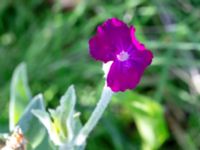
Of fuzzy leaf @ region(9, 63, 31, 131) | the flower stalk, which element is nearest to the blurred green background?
fuzzy leaf @ region(9, 63, 31, 131)

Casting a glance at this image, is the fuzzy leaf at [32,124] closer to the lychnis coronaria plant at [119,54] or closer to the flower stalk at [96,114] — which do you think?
the flower stalk at [96,114]

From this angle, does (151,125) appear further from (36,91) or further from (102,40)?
(102,40)

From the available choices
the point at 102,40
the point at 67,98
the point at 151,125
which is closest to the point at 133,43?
the point at 102,40

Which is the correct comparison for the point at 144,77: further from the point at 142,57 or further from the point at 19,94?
the point at 142,57

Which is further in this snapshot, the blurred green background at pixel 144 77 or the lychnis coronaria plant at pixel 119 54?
the blurred green background at pixel 144 77

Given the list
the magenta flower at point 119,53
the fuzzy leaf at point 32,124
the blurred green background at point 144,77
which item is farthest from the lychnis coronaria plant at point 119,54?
the blurred green background at point 144,77

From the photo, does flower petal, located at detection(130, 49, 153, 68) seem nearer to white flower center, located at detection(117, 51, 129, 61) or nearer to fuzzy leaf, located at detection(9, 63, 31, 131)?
white flower center, located at detection(117, 51, 129, 61)
